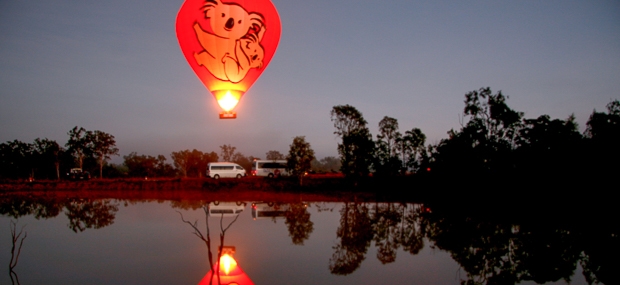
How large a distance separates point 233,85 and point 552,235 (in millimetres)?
9821

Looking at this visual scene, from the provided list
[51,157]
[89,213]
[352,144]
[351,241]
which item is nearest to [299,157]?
[352,144]

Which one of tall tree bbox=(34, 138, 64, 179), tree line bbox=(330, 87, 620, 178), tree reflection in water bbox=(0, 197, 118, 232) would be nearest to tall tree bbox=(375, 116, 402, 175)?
tree line bbox=(330, 87, 620, 178)

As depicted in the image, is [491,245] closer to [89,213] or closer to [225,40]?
[225,40]

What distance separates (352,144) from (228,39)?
18.9 metres

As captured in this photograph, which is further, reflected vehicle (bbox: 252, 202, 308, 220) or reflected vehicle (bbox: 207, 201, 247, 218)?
reflected vehicle (bbox: 207, 201, 247, 218)

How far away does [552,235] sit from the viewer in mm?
12312

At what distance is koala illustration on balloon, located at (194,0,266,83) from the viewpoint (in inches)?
315

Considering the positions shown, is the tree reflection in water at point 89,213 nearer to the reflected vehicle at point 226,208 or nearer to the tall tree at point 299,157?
the reflected vehicle at point 226,208

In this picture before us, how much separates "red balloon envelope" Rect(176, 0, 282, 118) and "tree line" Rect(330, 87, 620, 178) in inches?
625

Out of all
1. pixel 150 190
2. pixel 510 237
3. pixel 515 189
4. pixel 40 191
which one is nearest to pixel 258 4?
pixel 510 237

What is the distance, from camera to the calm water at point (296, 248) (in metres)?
8.18

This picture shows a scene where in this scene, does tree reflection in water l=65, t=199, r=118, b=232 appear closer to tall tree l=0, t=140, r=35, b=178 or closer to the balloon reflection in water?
the balloon reflection in water

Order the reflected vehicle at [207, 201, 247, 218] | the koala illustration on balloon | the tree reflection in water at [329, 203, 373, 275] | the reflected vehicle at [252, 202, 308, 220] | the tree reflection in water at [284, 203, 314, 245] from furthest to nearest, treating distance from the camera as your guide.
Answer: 1. the reflected vehicle at [207, 201, 247, 218]
2. the reflected vehicle at [252, 202, 308, 220]
3. the tree reflection in water at [284, 203, 314, 245]
4. the tree reflection in water at [329, 203, 373, 275]
5. the koala illustration on balloon

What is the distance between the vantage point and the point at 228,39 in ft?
26.5
